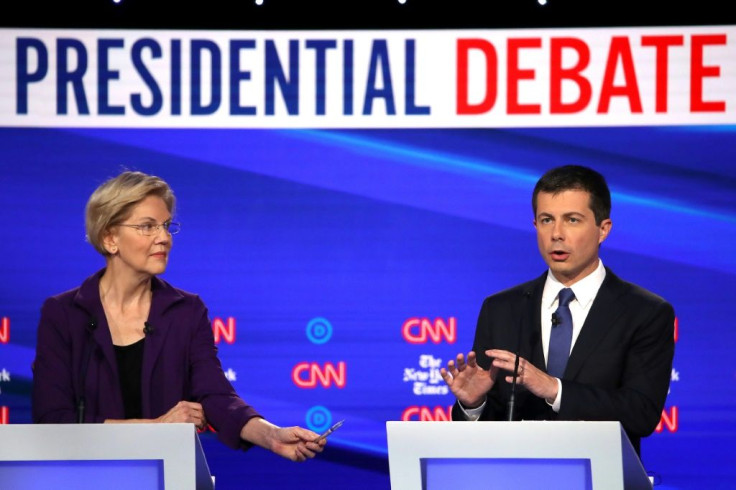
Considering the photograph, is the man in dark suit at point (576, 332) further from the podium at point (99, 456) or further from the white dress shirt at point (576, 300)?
the podium at point (99, 456)

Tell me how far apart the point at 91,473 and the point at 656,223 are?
3.12 m

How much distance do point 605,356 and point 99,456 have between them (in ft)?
4.97

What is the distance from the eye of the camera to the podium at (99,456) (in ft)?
8.65

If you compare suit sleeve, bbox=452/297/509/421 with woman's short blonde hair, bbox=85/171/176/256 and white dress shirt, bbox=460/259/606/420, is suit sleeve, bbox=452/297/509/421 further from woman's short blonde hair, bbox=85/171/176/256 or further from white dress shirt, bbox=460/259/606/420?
woman's short blonde hair, bbox=85/171/176/256

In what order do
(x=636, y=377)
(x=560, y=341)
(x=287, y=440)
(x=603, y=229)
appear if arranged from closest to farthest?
(x=287, y=440) → (x=636, y=377) → (x=560, y=341) → (x=603, y=229)

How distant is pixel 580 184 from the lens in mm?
3516

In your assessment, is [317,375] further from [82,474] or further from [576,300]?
[82,474]

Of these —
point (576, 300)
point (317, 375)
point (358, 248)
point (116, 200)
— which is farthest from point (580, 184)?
point (317, 375)

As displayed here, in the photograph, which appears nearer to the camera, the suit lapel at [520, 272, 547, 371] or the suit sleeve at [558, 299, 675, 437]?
the suit sleeve at [558, 299, 675, 437]

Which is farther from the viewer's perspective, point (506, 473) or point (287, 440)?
point (287, 440)

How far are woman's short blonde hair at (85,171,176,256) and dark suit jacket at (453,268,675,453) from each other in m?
→ 1.15

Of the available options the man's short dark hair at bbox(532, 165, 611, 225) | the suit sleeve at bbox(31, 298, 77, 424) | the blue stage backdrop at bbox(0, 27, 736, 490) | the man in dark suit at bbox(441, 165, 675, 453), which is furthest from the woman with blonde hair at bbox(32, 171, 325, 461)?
the blue stage backdrop at bbox(0, 27, 736, 490)

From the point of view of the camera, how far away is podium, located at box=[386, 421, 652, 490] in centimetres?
255

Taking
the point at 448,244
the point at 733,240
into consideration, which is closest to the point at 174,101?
the point at 448,244
